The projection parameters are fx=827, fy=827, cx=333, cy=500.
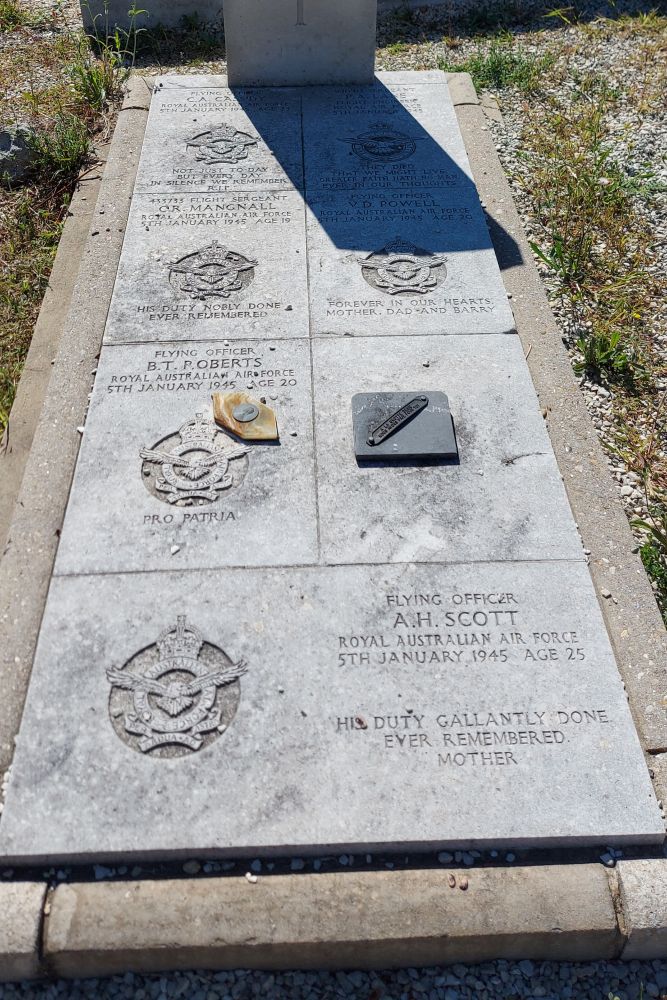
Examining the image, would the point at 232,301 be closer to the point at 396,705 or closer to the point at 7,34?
the point at 396,705

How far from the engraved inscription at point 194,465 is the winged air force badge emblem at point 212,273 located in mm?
1195

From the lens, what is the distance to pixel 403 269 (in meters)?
5.19

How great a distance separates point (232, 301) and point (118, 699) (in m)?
2.63

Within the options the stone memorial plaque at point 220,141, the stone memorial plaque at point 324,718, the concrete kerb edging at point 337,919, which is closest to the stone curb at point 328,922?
the concrete kerb edging at point 337,919

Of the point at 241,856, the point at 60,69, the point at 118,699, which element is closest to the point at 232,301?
the point at 118,699

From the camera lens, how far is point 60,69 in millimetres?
8086

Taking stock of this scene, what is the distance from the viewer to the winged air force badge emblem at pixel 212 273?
504 centimetres

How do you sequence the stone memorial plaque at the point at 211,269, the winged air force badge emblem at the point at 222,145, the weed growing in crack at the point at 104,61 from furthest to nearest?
the weed growing in crack at the point at 104,61
the winged air force badge emblem at the point at 222,145
the stone memorial plaque at the point at 211,269

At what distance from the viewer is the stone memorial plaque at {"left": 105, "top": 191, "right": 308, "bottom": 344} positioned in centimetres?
481

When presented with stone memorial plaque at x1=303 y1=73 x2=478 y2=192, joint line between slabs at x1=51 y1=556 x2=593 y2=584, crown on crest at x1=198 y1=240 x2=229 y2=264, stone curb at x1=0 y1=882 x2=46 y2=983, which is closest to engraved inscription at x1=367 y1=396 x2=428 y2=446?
joint line between slabs at x1=51 y1=556 x2=593 y2=584

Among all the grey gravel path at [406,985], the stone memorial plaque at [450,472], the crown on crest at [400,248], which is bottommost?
the grey gravel path at [406,985]

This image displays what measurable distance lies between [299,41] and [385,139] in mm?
1327

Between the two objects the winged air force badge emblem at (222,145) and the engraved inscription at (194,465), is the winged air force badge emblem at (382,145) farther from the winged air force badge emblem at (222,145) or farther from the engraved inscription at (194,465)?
the engraved inscription at (194,465)

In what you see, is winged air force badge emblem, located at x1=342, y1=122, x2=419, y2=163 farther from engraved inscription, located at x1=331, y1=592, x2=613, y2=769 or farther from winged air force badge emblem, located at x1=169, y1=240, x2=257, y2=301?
engraved inscription, located at x1=331, y1=592, x2=613, y2=769
